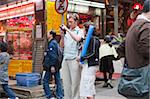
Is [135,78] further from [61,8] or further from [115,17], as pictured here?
[115,17]

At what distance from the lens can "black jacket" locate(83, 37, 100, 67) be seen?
6.14 meters

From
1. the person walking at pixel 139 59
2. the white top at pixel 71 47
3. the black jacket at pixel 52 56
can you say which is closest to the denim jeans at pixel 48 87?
the black jacket at pixel 52 56

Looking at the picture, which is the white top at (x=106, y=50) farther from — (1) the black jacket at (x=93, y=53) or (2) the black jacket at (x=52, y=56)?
(1) the black jacket at (x=93, y=53)

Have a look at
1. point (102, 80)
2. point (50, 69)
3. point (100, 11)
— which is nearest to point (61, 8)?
point (50, 69)

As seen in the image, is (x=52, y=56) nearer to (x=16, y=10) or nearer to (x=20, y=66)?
(x=20, y=66)

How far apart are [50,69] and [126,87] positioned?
192 inches

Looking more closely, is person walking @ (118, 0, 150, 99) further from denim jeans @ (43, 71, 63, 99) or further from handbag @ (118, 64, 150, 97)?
denim jeans @ (43, 71, 63, 99)

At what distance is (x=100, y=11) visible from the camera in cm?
1367

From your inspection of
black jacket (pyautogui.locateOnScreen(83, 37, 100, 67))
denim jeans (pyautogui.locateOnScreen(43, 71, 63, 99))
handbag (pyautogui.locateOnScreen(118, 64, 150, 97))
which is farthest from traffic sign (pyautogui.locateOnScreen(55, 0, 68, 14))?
handbag (pyautogui.locateOnScreen(118, 64, 150, 97))

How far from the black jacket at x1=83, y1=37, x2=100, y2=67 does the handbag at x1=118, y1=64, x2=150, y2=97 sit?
247 centimetres

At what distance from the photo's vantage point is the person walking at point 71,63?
6.65 meters

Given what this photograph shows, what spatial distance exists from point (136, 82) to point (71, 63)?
3.25 meters

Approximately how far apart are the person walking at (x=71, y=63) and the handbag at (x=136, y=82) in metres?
3.00

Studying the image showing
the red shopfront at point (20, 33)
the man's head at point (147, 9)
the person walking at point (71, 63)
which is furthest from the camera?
the red shopfront at point (20, 33)
